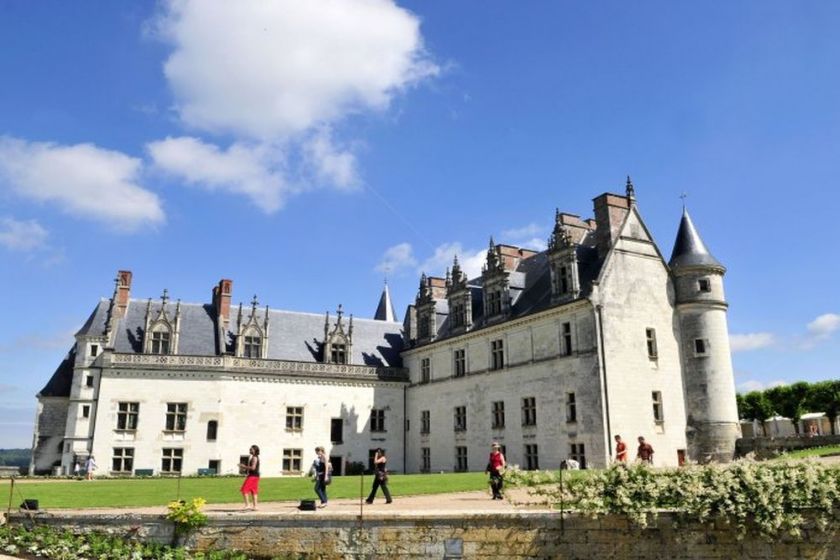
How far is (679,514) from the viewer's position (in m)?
11.9

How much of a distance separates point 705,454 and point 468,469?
459 inches

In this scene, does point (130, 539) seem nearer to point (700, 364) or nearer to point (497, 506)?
point (497, 506)

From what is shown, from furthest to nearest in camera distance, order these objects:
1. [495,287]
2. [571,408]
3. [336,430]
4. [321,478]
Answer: [336,430]
[495,287]
[571,408]
[321,478]

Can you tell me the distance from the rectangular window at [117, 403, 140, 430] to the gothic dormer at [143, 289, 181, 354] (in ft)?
9.89

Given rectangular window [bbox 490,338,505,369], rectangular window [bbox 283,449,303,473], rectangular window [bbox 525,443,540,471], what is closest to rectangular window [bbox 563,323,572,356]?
rectangular window [bbox 490,338,505,369]

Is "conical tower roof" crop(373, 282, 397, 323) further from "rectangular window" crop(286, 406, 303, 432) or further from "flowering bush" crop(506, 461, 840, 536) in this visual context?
"flowering bush" crop(506, 461, 840, 536)

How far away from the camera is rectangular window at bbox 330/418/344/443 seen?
38.6 meters

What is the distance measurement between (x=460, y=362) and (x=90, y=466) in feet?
62.1

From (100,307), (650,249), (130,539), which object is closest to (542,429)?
(650,249)

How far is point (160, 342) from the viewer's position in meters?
36.9

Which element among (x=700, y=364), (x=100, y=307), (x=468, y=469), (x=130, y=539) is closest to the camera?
(x=130, y=539)

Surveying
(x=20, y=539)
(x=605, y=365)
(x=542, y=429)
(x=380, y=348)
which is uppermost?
(x=380, y=348)

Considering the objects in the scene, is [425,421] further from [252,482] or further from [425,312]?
[252,482]

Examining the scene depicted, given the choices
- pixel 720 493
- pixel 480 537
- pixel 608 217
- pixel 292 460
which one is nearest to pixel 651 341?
pixel 608 217
